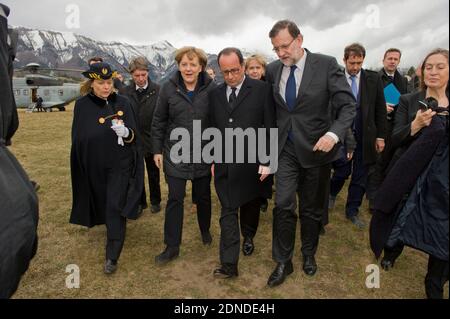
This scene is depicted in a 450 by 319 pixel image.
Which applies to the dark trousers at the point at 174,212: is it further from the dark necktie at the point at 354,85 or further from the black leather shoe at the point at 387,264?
the dark necktie at the point at 354,85

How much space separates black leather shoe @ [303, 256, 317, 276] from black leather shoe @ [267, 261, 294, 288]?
0.73ft

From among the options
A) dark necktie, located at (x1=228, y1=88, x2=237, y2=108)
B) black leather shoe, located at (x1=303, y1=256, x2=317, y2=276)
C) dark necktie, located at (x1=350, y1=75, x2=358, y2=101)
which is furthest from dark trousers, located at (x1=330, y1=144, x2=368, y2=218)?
dark necktie, located at (x1=228, y1=88, x2=237, y2=108)

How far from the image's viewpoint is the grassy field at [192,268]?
346 cm

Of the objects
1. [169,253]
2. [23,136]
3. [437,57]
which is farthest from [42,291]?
[23,136]

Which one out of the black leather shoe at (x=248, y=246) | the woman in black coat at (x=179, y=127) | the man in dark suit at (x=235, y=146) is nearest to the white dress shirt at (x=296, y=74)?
the man in dark suit at (x=235, y=146)

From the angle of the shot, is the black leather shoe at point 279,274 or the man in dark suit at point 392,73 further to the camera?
the man in dark suit at point 392,73

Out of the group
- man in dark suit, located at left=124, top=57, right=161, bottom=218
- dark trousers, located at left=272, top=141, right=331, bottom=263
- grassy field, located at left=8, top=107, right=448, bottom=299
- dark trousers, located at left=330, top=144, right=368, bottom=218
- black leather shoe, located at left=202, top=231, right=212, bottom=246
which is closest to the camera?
grassy field, located at left=8, top=107, right=448, bottom=299

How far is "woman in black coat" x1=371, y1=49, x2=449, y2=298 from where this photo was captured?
8.21 feet

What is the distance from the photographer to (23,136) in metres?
13.9

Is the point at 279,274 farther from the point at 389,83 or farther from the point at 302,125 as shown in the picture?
the point at 389,83

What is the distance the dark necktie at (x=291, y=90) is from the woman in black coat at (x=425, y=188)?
3.54 ft

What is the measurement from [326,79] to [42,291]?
12.2ft

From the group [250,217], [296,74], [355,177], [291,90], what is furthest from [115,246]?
[355,177]

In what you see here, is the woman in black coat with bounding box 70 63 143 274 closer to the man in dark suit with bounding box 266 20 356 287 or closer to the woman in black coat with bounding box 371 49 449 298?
the man in dark suit with bounding box 266 20 356 287
